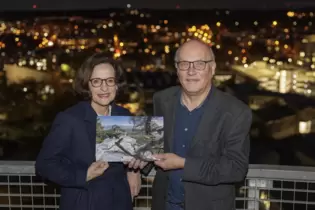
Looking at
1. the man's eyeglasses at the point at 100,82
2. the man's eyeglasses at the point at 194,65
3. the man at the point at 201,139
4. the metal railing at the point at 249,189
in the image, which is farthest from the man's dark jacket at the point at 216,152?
the metal railing at the point at 249,189

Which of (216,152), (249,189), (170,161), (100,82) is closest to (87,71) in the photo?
(100,82)

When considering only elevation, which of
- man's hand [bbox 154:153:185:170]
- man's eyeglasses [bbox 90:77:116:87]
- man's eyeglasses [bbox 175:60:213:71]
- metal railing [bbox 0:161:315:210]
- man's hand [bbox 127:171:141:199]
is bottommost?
metal railing [bbox 0:161:315:210]

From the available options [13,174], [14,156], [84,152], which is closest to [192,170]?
[84,152]

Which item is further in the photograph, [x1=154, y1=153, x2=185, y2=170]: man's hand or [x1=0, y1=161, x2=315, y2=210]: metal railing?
[x1=0, y1=161, x2=315, y2=210]: metal railing

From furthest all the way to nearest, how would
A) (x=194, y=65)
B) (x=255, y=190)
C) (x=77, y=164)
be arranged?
(x=255, y=190)
(x=77, y=164)
(x=194, y=65)

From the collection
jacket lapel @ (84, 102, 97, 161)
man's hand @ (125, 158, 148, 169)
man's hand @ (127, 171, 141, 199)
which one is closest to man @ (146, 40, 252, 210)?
man's hand @ (125, 158, 148, 169)

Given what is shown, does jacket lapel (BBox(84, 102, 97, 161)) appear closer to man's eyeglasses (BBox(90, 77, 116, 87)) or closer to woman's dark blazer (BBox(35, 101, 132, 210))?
woman's dark blazer (BBox(35, 101, 132, 210))

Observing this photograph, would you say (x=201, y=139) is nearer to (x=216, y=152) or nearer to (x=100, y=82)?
(x=216, y=152)
